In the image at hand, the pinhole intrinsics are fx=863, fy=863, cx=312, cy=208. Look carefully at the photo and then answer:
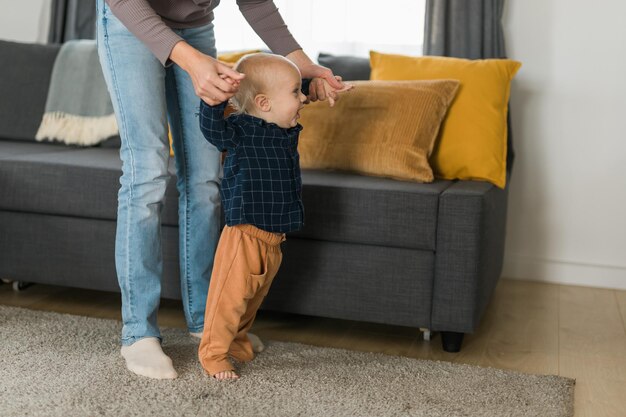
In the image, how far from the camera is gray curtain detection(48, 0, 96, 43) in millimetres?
3441

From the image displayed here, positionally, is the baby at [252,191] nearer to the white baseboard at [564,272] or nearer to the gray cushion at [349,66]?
the gray cushion at [349,66]

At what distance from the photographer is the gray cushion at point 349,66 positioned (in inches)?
114

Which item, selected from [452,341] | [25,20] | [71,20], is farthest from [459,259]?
[25,20]

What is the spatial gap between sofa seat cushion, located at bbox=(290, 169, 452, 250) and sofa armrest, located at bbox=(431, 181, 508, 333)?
0.04 meters

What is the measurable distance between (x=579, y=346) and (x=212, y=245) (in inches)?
42.1

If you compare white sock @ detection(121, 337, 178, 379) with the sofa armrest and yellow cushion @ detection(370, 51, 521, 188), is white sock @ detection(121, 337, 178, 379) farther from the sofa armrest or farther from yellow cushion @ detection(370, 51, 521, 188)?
yellow cushion @ detection(370, 51, 521, 188)

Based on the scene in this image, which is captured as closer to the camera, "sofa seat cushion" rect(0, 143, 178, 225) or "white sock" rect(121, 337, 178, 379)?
"white sock" rect(121, 337, 178, 379)

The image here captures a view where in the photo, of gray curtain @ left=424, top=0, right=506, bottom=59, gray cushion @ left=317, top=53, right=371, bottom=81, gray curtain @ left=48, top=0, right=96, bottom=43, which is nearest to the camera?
gray cushion @ left=317, top=53, right=371, bottom=81

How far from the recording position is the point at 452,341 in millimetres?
2314

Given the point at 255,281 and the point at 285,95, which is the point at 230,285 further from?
the point at 285,95

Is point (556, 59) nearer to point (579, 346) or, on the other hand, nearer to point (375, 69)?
point (375, 69)

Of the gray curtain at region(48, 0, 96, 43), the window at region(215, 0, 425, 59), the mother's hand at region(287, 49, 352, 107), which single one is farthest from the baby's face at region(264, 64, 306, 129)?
the gray curtain at region(48, 0, 96, 43)

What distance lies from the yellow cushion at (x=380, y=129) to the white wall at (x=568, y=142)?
0.62 m

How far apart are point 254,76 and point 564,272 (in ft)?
5.59
